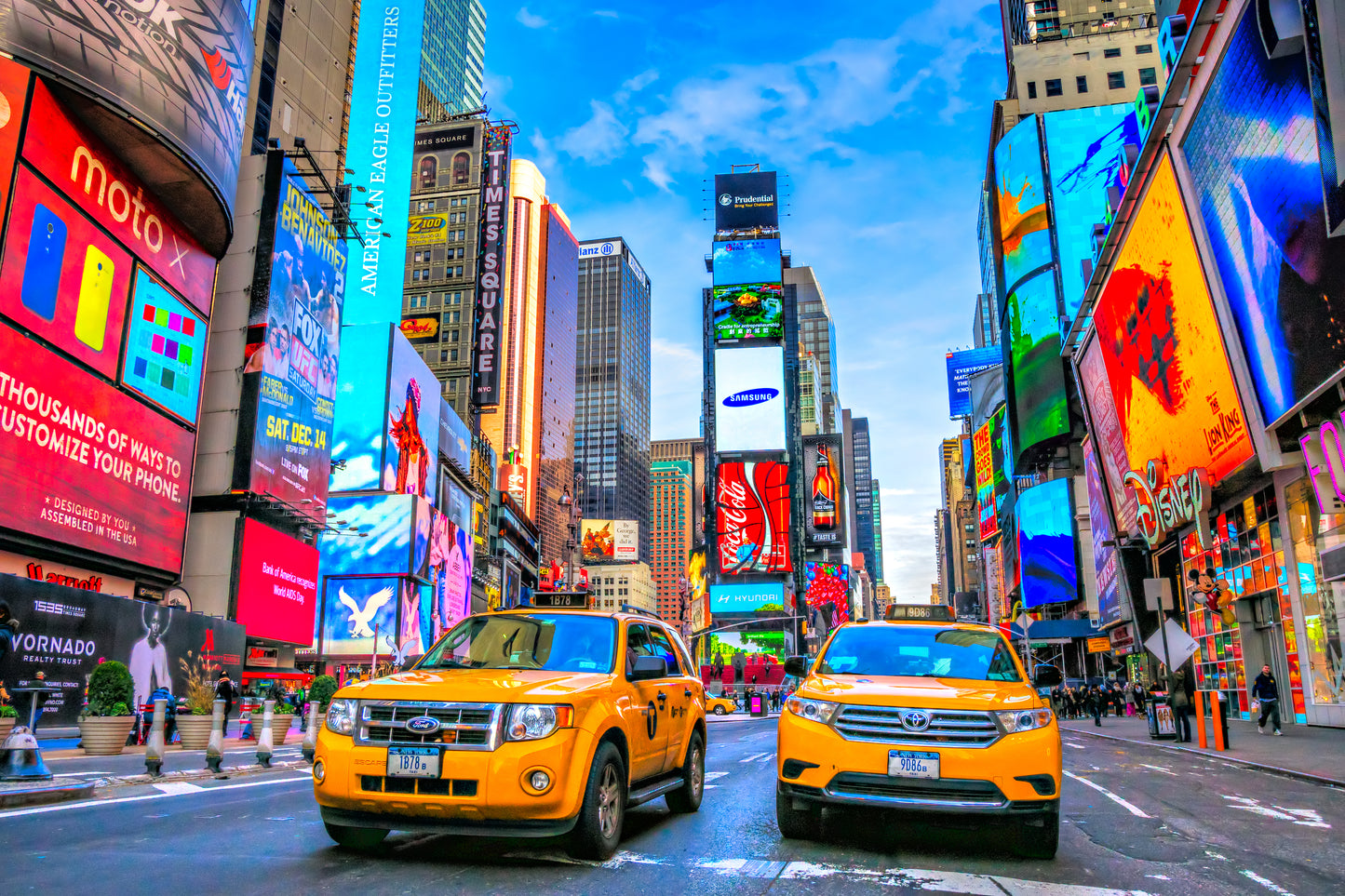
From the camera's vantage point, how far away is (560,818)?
5.94 m

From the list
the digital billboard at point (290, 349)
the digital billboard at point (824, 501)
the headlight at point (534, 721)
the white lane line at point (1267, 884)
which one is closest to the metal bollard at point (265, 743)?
the headlight at point (534, 721)

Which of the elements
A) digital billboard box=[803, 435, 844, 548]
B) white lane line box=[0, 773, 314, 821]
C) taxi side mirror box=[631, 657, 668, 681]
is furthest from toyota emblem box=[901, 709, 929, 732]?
digital billboard box=[803, 435, 844, 548]

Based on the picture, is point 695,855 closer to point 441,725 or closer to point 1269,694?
point 441,725

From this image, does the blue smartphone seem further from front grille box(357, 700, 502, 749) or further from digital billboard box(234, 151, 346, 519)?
front grille box(357, 700, 502, 749)

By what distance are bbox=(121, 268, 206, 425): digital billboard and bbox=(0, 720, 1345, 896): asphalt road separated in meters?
24.1

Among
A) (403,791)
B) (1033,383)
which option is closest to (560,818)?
(403,791)

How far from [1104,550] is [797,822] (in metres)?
51.2

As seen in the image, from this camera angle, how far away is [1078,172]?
68688 mm

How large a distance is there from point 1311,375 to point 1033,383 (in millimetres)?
46103

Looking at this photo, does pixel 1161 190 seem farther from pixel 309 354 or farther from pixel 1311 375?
pixel 309 354

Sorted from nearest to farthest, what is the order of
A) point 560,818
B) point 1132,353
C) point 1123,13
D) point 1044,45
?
point 560,818, point 1132,353, point 1044,45, point 1123,13

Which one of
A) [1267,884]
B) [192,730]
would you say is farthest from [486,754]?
[192,730]

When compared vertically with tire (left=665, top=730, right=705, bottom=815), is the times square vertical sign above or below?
above

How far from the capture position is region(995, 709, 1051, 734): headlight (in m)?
6.87
